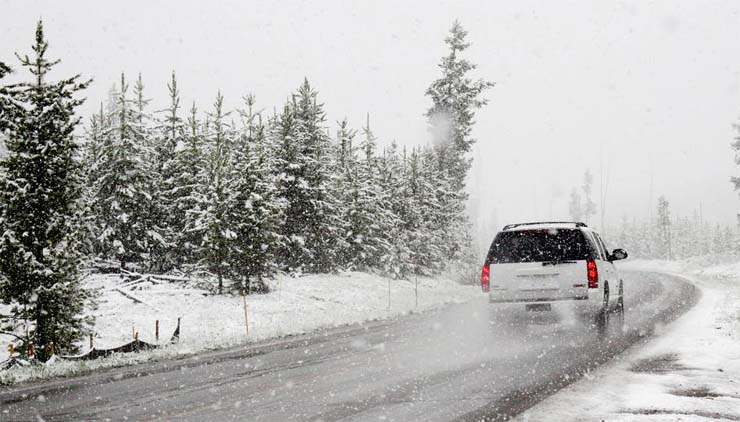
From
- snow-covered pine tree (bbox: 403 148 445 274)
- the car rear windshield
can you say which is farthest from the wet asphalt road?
snow-covered pine tree (bbox: 403 148 445 274)

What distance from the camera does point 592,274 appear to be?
11.1 m

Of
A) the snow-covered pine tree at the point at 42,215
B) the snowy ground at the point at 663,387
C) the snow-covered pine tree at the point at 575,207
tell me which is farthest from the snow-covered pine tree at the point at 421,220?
the snow-covered pine tree at the point at 575,207

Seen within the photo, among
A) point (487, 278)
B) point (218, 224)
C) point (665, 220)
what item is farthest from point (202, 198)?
point (665, 220)

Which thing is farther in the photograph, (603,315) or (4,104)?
(4,104)

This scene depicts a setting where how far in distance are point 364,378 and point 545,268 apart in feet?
14.9

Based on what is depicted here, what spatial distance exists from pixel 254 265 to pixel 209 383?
17.0 m

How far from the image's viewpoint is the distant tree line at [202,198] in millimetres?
14891

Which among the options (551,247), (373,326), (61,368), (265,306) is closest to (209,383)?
(61,368)

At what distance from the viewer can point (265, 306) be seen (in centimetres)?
2341

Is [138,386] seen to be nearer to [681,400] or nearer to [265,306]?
[681,400]

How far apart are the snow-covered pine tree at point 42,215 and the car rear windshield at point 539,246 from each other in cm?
996

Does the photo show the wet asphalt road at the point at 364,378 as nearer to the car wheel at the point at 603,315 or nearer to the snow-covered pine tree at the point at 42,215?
the car wheel at the point at 603,315

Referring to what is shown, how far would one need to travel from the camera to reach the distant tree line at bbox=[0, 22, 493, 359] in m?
14.9

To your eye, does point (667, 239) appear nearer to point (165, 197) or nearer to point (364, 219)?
point (364, 219)
